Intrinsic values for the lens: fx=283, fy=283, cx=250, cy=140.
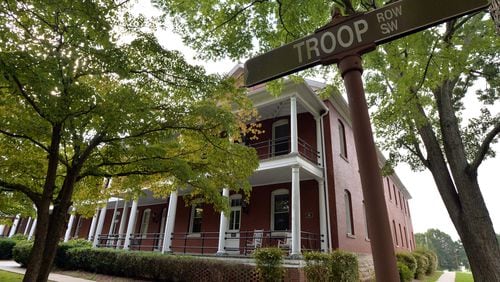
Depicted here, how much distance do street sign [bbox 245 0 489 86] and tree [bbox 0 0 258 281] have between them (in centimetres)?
353

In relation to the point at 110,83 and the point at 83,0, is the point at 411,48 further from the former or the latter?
the point at 110,83

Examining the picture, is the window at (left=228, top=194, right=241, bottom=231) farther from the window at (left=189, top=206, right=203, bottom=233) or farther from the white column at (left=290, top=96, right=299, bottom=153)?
the white column at (left=290, top=96, right=299, bottom=153)

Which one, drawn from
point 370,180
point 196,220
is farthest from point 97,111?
point 196,220

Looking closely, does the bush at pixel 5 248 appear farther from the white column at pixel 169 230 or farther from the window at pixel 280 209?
the window at pixel 280 209

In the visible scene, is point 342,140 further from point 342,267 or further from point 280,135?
point 342,267

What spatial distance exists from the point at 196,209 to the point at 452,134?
Answer: 1313 cm

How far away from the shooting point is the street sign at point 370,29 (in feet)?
5.55

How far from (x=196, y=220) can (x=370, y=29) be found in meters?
16.1

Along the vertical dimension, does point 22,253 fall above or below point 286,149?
below

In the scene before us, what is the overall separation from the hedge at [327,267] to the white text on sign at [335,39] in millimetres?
7937

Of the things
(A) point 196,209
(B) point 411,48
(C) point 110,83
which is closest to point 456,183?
(B) point 411,48

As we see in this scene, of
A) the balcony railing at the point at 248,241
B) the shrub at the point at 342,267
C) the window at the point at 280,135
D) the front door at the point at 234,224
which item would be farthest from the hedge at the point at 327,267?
the window at the point at 280,135

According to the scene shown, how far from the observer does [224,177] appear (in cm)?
749

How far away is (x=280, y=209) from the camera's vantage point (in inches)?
532
